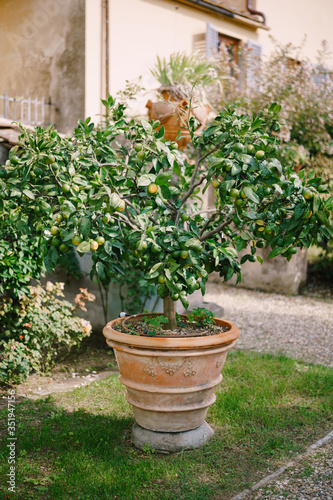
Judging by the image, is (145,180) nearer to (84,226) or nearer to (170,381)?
(84,226)

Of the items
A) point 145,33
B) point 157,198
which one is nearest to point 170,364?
point 157,198

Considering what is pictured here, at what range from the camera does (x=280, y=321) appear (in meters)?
6.28

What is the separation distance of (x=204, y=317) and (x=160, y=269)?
777mm

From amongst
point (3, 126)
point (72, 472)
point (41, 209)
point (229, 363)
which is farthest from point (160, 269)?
point (3, 126)

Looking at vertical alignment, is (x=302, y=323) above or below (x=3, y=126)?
below

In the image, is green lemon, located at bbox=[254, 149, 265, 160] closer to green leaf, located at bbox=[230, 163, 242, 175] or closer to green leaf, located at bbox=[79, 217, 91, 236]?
green leaf, located at bbox=[230, 163, 242, 175]

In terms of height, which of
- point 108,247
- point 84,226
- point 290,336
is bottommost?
point 290,336

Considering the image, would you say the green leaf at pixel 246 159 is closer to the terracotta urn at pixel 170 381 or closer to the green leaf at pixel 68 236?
the green leaf at pixel 68 236

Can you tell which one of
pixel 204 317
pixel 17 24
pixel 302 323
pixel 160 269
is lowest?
pixel 302 323

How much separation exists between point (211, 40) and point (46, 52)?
10.1 ft

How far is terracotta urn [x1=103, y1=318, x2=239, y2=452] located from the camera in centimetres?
261

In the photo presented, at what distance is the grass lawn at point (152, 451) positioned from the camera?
2.37m

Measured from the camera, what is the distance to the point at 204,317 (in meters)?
3.08

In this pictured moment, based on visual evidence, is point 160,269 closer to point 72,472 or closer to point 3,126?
point 72,472
